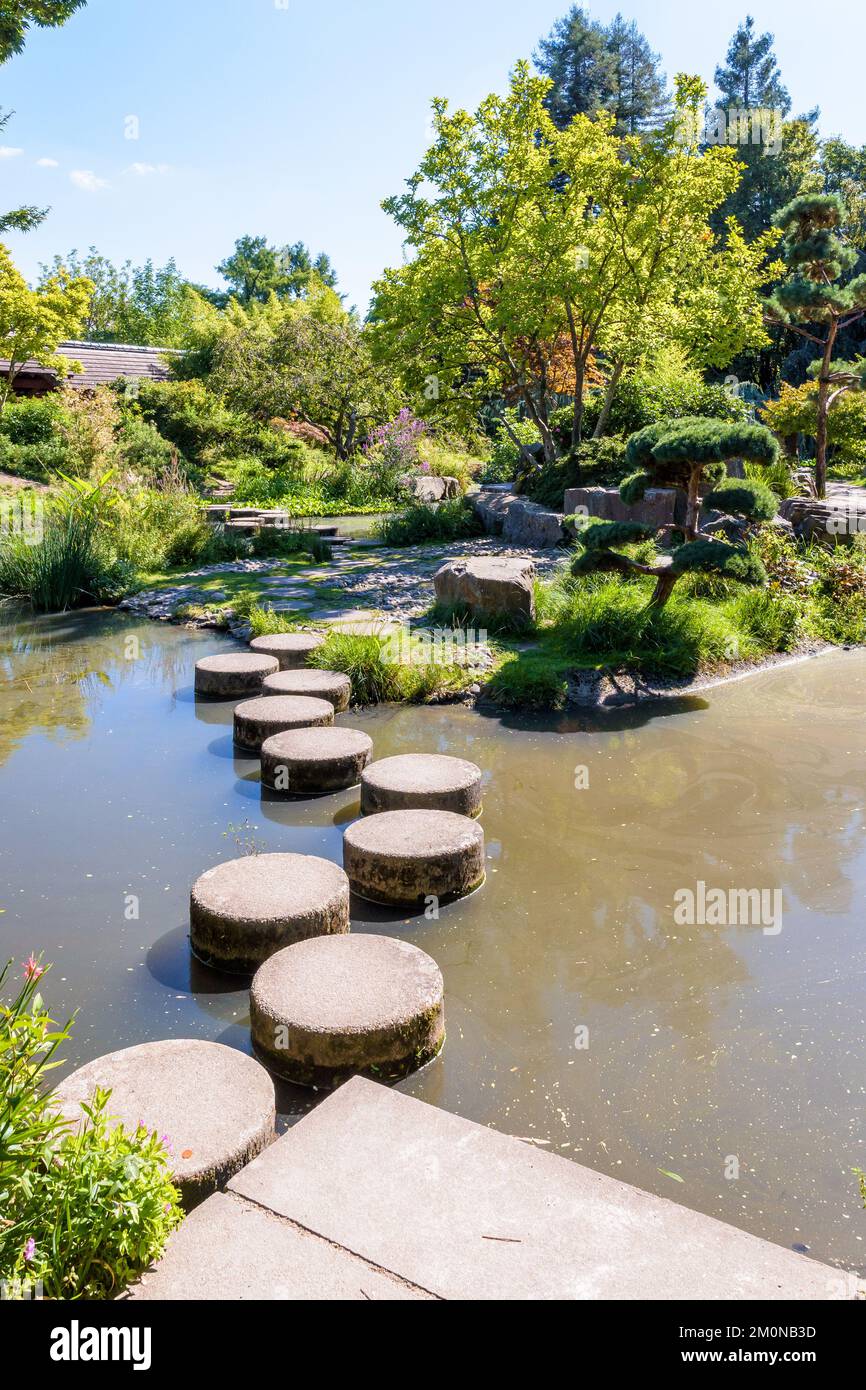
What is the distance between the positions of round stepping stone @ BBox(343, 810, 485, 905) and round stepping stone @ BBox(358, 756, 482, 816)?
0.32 metres

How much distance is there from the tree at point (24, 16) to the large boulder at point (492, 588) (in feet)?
28.1

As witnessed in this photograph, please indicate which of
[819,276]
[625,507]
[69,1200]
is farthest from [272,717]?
[819,276]

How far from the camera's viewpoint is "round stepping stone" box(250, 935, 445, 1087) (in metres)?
3.12

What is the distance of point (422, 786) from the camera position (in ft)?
16.4

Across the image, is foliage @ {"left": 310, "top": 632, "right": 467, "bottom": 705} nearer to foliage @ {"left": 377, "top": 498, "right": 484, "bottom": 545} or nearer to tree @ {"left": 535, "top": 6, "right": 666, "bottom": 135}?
foliage @ {"left": 377, "top": 498, "right": 484, "bottom": 545}

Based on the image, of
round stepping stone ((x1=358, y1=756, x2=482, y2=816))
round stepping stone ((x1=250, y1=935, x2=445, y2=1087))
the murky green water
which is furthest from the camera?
round stepping stone ((x1=358, y1=756, x2=482, y2=816))

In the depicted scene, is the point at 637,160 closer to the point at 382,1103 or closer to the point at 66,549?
the point at 66,549

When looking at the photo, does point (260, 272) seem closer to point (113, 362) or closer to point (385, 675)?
point (113, 362)

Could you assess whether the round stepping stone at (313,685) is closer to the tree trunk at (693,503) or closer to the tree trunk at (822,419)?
the tree trunk at (693,503)

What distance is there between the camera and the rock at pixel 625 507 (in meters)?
11.8

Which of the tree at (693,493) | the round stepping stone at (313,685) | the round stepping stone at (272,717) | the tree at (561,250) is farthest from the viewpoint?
the tree at (561,250)

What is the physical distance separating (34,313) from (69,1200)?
2106 centimetres

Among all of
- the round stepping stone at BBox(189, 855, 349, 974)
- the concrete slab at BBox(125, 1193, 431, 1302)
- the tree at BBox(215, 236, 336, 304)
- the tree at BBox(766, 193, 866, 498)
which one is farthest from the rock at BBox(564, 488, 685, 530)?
the tree at BBox(215, 236, 336, 304)

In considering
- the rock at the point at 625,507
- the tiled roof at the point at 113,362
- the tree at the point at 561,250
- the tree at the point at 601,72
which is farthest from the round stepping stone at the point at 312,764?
the tree at the point at 601,72
